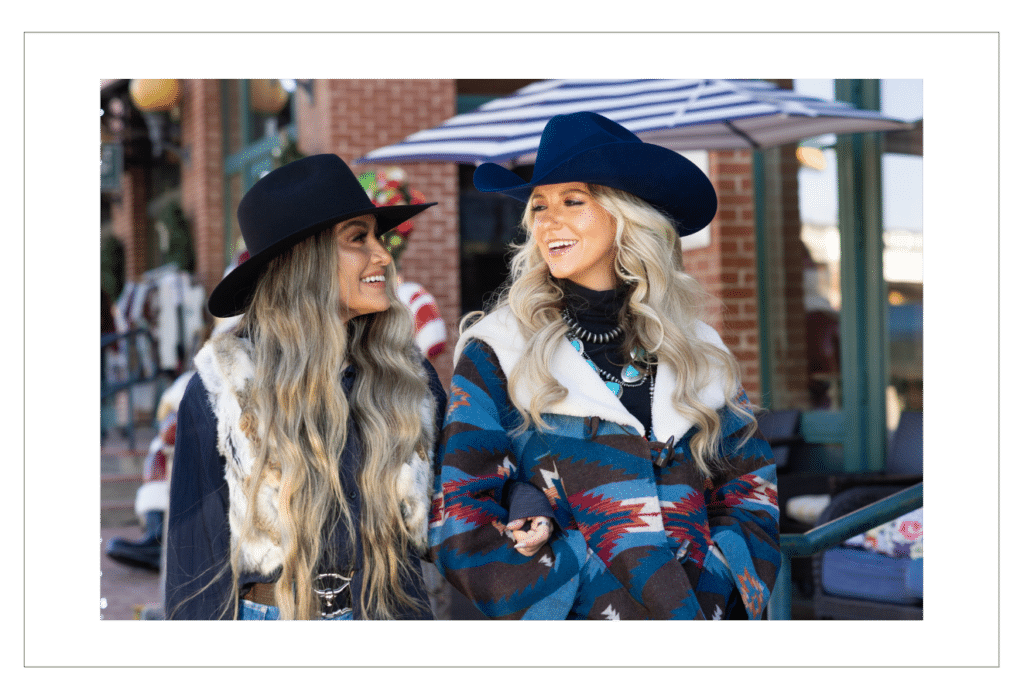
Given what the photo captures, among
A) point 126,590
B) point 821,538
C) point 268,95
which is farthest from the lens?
point 268,95

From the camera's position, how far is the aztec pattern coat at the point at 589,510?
2182mm

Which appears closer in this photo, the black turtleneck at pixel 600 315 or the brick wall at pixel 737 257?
the black turtleneck at pixel 600 315

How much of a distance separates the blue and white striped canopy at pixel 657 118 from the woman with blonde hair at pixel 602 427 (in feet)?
6.00

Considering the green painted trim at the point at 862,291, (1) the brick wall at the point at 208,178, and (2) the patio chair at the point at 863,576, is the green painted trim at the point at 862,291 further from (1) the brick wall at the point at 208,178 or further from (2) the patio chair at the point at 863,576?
(1) the brick wall at the point at 208,178

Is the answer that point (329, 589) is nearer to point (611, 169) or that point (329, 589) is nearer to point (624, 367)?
point (624, 367)

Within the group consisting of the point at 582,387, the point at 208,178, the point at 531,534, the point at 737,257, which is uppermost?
the point at 208,178

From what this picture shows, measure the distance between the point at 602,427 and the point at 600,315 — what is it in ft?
1.08

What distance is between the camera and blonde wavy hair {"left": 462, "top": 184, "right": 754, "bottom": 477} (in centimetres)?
237

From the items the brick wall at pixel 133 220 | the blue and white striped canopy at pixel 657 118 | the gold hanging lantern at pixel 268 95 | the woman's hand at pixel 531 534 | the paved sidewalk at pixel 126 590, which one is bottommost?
the paved sidewalk at pixel 126 590

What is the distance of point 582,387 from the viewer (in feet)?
7.64

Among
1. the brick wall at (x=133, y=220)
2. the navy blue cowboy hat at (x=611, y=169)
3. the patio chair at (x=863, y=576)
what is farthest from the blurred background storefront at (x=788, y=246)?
the brick wall at (x=133, y=220)

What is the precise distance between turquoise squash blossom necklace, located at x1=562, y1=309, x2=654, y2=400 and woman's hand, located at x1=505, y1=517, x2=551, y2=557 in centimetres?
41

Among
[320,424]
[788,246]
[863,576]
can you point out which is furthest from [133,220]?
[320,424]
